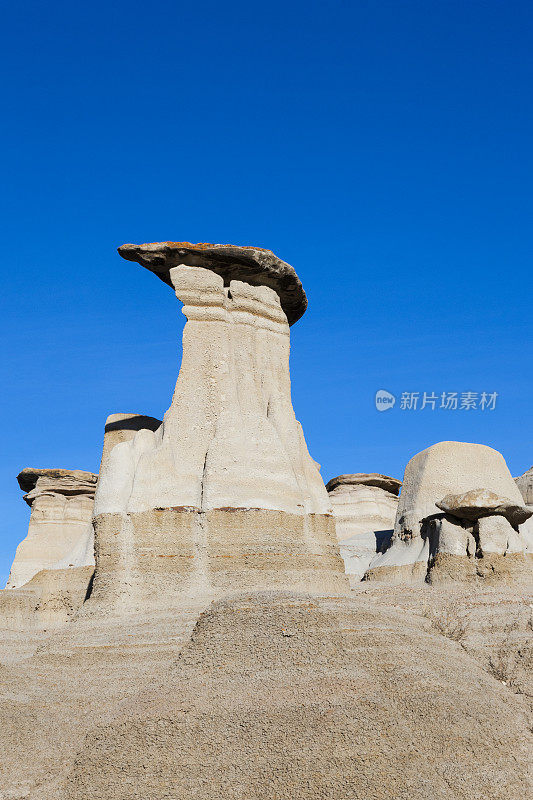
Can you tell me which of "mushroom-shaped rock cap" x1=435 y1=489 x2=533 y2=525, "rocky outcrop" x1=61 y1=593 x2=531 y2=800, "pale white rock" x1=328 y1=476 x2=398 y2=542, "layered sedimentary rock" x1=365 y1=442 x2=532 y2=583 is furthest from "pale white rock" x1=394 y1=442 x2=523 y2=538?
"rocky outcrop" x1=61 y1=593 x2=531 y2=800

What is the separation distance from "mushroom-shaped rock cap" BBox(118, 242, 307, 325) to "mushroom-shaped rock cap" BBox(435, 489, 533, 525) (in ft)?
21.6

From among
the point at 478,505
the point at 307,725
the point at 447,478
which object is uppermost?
the point at 447,478

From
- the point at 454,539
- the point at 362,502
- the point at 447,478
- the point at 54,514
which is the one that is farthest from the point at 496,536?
the point at 54,514

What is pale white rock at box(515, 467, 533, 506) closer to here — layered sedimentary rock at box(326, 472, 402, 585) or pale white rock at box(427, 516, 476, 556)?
layered sedimentary rock at box(326, 472, 402, 585)

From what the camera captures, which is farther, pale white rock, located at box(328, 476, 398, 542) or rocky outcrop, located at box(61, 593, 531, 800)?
pale white rock, located at box(328, 476, 398, 542)

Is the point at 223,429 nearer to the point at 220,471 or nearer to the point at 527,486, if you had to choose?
the point at 220,471

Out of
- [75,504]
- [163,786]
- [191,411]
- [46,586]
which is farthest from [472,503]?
[75,504]

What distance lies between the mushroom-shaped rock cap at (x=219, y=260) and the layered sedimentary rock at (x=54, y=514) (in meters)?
17.2

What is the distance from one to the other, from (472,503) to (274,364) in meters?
5.77

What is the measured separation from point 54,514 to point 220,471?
20005mm

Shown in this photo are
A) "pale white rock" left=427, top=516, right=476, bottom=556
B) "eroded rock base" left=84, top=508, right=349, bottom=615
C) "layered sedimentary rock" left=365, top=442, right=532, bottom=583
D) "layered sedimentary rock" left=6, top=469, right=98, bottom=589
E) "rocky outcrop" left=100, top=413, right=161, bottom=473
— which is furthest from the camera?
"layered sedimentary rock" left=6, top=469, right=98, bottom=589

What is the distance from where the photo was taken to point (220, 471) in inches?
592

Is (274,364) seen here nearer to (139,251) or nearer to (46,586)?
(139,251)

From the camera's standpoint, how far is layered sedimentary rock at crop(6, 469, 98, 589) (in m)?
31.6
